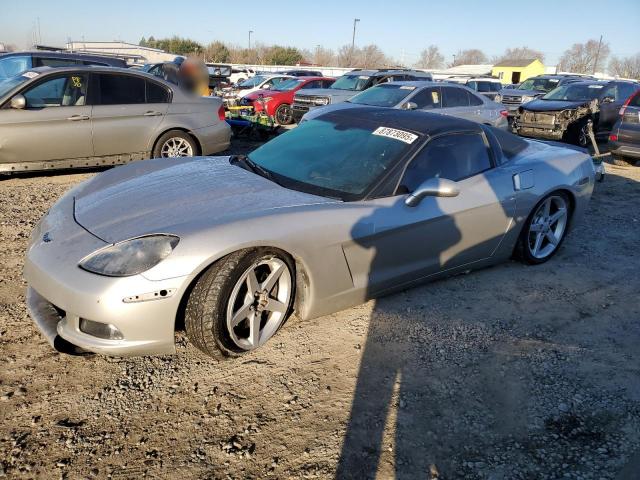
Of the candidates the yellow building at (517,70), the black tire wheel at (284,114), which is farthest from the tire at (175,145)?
the yellow building at (517,70)

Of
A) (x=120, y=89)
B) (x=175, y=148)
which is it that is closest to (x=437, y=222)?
(x=175, y=148)

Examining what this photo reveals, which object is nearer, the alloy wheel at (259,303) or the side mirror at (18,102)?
the alloy wheel at (259,303)

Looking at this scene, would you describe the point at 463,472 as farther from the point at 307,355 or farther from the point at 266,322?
the point at 266,322

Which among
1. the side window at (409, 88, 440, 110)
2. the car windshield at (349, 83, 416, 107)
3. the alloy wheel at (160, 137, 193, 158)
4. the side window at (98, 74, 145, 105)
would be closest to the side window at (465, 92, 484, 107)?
the side window at (409, 88, 440, 110)

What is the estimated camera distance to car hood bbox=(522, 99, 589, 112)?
11.5 m

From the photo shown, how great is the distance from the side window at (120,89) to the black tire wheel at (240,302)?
5071 mm

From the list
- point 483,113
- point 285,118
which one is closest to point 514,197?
point 483,113

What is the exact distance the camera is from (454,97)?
10492mm

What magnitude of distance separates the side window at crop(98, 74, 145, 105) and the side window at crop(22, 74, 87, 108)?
0.23 metres

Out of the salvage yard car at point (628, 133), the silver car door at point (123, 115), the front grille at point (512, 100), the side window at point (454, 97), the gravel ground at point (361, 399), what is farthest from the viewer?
the front grille at point (512, 100)

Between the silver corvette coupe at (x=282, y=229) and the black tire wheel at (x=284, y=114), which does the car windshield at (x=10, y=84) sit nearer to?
the silver corvette coupe at (x=282, y=229)

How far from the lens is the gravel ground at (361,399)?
7.27 ft

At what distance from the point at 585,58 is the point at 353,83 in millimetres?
94986

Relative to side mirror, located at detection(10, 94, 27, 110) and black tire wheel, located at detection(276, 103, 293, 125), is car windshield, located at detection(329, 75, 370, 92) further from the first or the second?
side mirror, located at detection(10, 94, 27, 110)
